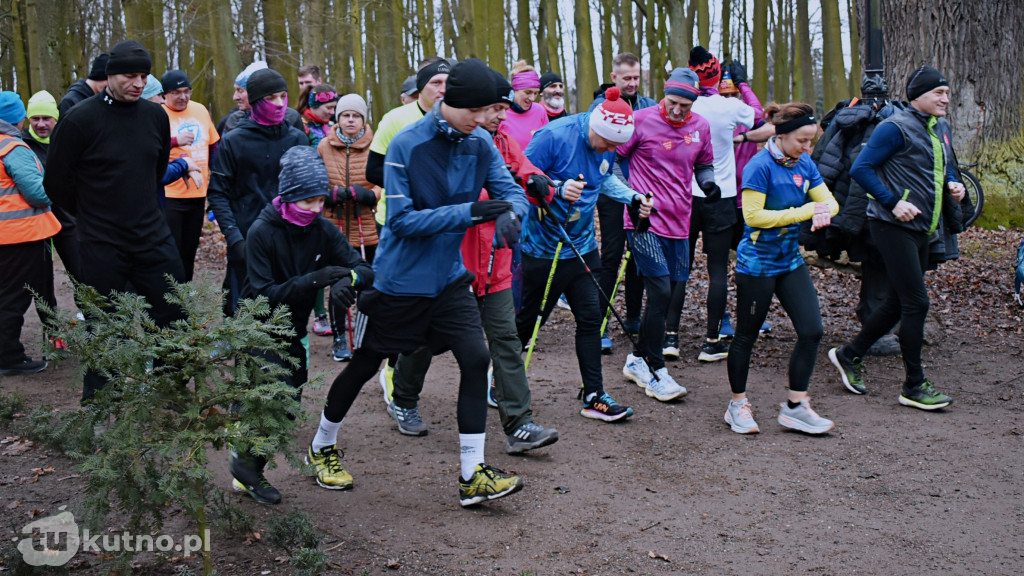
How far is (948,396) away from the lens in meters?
6.42

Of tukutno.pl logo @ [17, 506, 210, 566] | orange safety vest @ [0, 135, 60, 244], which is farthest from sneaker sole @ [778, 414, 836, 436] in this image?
orange safety vest @ [0, 135, 60, 244]

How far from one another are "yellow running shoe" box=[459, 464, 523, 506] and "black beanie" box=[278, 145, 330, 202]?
162cm

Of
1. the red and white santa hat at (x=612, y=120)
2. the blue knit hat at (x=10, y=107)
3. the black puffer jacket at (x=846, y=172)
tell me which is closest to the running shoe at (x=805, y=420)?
the black puffer jacket at (x=846, y=172)

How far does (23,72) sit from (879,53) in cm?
1801

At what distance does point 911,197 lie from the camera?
20.0 ft

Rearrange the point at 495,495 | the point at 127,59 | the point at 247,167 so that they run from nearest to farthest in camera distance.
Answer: the point at 495,495, the point at 127,59, the point at 247,167

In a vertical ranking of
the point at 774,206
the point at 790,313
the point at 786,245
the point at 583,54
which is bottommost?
the point at 790,313

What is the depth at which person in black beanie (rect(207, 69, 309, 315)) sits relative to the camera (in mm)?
5973

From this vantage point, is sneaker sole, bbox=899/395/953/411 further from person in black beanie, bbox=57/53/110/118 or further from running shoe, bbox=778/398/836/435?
person in black beanie, bbox=57/53/110/118

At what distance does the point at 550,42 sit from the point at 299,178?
58.6 ft

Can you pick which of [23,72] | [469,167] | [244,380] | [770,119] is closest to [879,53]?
[770,119]

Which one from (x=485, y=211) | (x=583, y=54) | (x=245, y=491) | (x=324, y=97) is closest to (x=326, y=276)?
(x=485, y=211)

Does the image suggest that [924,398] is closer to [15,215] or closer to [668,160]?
[668,160]

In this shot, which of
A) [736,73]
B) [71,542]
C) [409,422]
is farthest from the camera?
[736,73]
